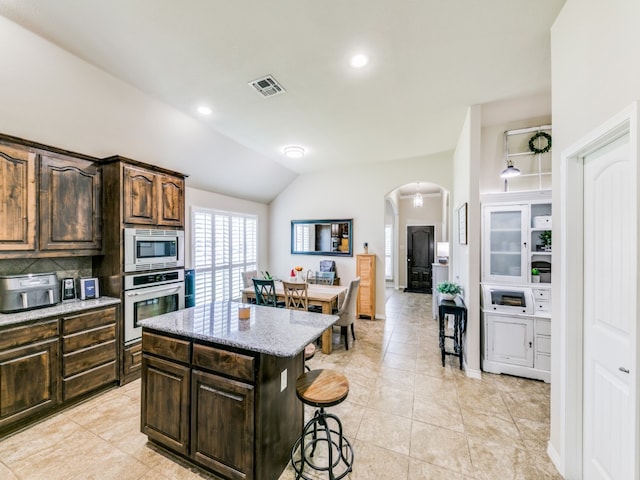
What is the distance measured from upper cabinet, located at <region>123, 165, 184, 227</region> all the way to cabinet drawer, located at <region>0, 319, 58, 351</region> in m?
1.21

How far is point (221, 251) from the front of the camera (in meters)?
5.33

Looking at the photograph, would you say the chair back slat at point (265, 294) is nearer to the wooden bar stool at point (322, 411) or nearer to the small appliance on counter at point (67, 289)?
the small appliance on counter at point (67, 289)

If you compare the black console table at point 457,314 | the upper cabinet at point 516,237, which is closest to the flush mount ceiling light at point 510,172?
the upper cabinet at point 516,237

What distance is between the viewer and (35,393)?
229cm

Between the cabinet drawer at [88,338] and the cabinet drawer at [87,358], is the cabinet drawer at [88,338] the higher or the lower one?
the higher one

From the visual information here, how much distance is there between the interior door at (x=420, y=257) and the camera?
8.37 meters

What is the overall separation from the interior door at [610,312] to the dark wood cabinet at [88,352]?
406cm

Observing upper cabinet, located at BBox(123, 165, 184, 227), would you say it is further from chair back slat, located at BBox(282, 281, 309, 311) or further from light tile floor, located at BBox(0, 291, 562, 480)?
light tile floor, located at BBox(0, 291, 562, 480)

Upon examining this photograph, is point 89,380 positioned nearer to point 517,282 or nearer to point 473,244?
point 473,244

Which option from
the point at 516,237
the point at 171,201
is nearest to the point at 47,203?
the point at 171,201

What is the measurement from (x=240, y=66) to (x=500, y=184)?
11.4ft

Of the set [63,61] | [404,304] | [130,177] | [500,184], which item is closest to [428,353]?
[500,184]

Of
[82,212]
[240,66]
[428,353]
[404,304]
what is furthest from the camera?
[404,304]

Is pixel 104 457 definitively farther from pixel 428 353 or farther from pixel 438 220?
pixel 438 220
